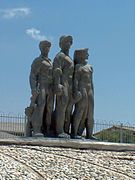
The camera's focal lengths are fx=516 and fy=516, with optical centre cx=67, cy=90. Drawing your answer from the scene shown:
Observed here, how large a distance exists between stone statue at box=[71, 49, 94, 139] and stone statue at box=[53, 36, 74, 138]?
196mm

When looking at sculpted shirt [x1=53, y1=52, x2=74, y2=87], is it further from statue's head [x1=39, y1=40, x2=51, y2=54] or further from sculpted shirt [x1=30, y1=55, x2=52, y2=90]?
statue's head [x1=39, y1=40, x2=51, y2=54]

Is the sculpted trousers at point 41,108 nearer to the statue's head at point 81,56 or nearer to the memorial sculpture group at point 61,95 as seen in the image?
the memorial sculpture group at point 61,95

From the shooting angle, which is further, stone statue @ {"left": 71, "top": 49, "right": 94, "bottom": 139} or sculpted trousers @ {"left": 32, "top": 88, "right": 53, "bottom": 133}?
stone statue @ {"left": 71, "top": 49, "right": 94, "bottom": 139}

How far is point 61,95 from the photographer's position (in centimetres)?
1402

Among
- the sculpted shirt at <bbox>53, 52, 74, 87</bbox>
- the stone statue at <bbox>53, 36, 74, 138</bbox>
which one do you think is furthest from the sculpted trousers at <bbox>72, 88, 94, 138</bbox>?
the sculpted shirt at <bbox>53, 52, 74, 87</bbox>

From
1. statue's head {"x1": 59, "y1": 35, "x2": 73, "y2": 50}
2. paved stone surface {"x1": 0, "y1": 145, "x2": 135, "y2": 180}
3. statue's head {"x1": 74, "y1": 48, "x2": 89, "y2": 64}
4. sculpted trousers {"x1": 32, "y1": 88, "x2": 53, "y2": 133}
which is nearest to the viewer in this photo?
paved stone surface {"x1": 0, "y1": 145, "x2": 135, "y2": 180}

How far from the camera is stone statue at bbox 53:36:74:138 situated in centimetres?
1404

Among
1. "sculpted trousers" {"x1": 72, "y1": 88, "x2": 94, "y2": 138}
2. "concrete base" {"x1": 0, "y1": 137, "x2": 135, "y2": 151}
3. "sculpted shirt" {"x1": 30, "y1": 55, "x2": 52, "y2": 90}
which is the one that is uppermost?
"sculpted shirt" {"x1": 30, "y1": 55, "x2": 52, "y2": 90}

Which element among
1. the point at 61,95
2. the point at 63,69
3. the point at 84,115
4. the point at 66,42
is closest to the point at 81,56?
the point at 66,42

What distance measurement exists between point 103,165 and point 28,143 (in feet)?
6.83

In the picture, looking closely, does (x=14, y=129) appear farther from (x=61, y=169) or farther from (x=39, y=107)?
(x=61, y=169)

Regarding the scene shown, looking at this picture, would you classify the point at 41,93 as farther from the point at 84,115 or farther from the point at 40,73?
the point at 84,115

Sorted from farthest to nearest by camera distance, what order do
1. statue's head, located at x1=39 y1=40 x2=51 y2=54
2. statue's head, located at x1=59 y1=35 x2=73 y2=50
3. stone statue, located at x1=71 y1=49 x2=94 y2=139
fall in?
statue's head, located at x1=59 y1=35 x2=73 y2=50 < stone statue, located at x1=71 y1=49 x2=94 y2=139 < statue's head, located at x1=39 y1=40 x2=51 y2=54

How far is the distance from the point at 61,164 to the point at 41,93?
2.85m
